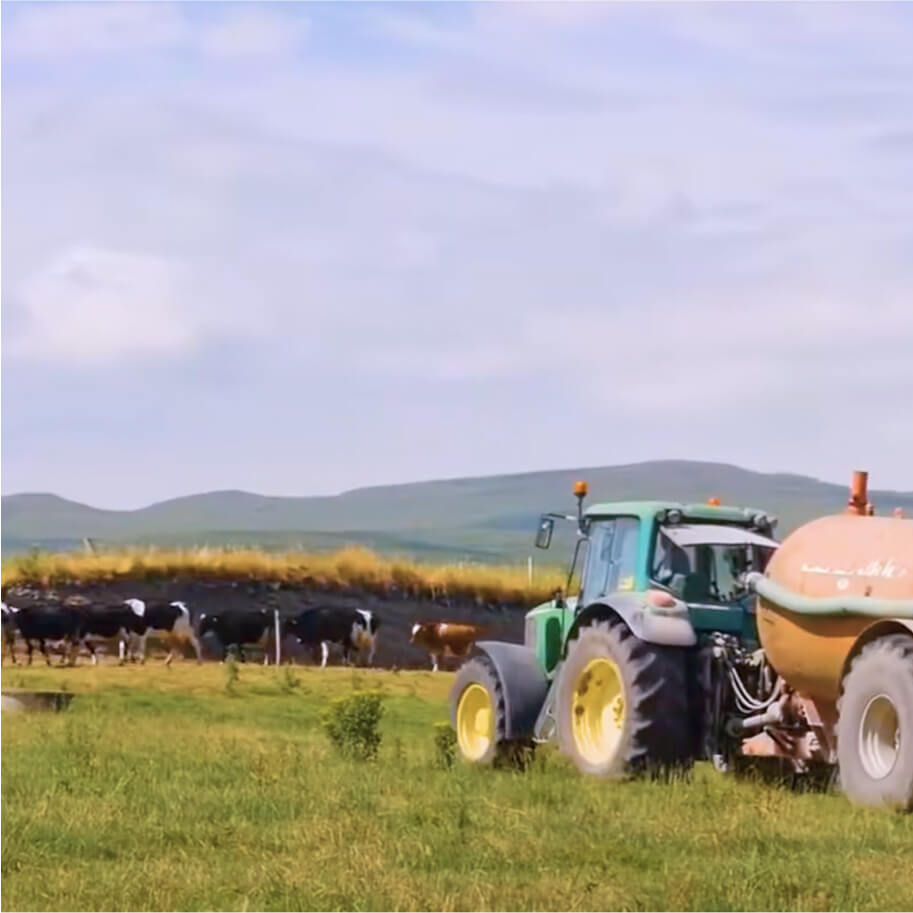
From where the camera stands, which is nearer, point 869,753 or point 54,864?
point 54,864

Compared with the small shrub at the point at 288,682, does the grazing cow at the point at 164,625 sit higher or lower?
higher

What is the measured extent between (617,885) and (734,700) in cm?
499

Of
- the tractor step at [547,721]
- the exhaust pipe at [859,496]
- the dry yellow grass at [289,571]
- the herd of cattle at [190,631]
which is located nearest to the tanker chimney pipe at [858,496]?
the exhaust pipe at [859,496]

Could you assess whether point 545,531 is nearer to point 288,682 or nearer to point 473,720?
point 473,720

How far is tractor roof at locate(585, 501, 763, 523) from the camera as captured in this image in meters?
15.5

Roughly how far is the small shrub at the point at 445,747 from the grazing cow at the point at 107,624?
54.0ft

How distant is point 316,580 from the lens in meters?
41.1

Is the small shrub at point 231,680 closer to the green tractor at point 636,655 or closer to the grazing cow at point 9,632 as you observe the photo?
the grazing cow at point 9,632

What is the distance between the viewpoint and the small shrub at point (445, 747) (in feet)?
51.0

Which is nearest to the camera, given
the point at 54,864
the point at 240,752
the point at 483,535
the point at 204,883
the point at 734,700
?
the point at 204,883

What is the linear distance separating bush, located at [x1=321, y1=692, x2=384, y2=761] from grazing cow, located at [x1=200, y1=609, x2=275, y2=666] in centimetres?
1820

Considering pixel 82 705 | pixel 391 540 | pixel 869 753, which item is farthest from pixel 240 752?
pixel 391 540

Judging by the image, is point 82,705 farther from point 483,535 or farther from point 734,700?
point 483,535

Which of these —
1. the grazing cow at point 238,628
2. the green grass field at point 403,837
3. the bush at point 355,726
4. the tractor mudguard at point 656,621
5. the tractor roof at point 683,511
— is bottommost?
the green grass field at point 403,837
